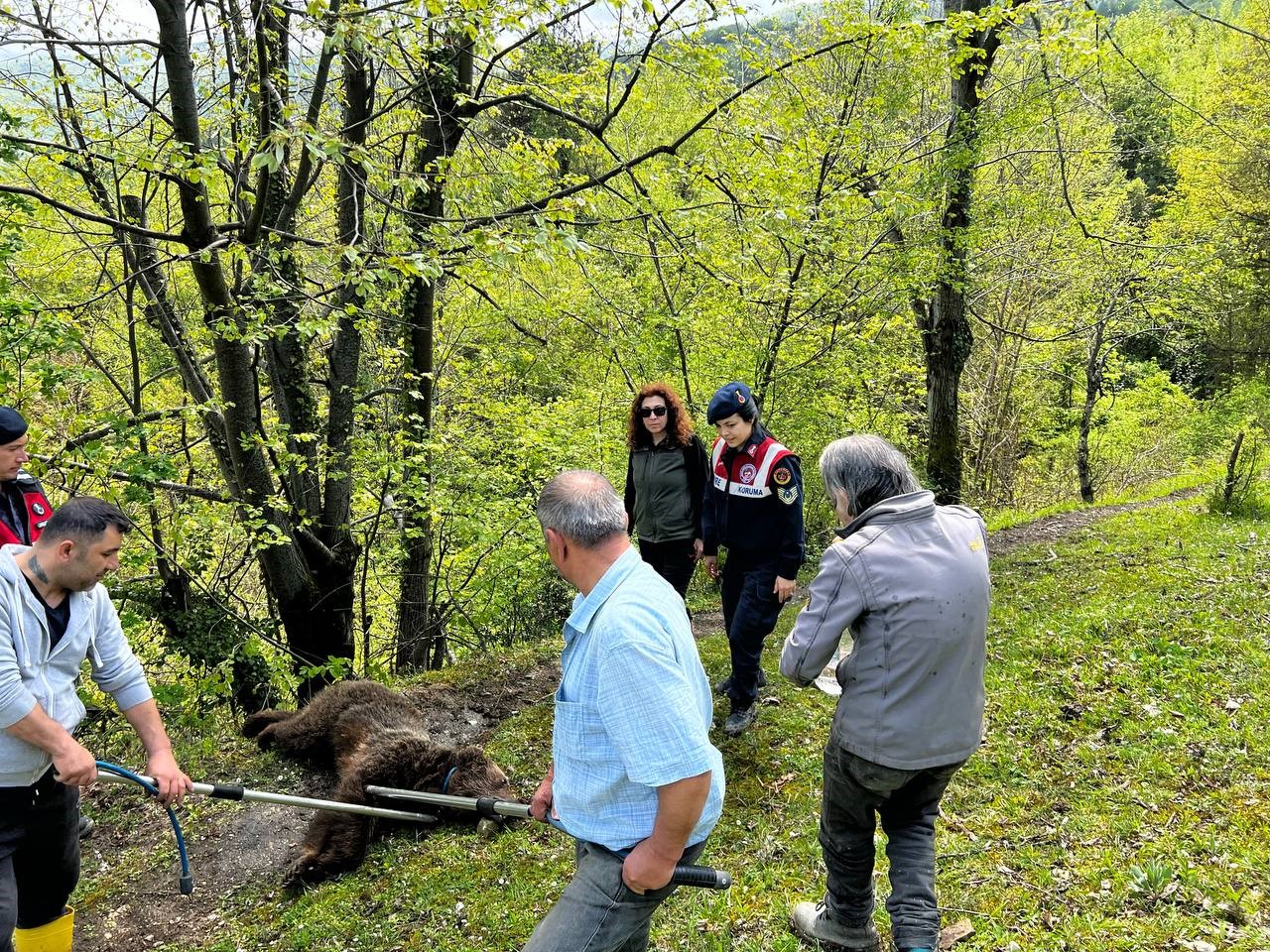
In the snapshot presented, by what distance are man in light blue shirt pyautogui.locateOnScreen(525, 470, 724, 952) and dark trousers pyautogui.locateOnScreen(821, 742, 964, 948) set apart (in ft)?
2.56

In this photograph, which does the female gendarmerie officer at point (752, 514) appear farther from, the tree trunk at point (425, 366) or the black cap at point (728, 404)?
the tree trunk at point (425, 366)

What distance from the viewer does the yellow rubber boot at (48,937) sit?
279 centimetres

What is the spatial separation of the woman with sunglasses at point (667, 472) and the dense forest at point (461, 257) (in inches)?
44.4

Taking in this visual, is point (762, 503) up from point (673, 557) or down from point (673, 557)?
up

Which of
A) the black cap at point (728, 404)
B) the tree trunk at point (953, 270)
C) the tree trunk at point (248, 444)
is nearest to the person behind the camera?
the black cap at point (728, 404)

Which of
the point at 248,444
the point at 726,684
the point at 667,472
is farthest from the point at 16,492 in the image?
the point at 726,684

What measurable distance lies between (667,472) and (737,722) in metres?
1.74

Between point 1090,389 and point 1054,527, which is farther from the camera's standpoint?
point 1090,389

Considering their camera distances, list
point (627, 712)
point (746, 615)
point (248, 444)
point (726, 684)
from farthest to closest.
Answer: point (248, 444), point (726, 684), point (746, 615), point (627, 712)

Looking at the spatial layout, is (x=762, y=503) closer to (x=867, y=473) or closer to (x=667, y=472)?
(x=667, y=472)

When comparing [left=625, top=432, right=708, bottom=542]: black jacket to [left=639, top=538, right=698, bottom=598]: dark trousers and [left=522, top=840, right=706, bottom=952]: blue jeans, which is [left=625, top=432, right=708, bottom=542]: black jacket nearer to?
[left=639, top=538, right=698, bottom=598]: dark trousers

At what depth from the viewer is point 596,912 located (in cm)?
179

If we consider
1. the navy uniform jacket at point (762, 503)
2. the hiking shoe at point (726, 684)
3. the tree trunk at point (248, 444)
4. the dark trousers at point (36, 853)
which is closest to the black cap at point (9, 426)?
the tree trunk at point (248, 444)

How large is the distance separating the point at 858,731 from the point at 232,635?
6794 mm
